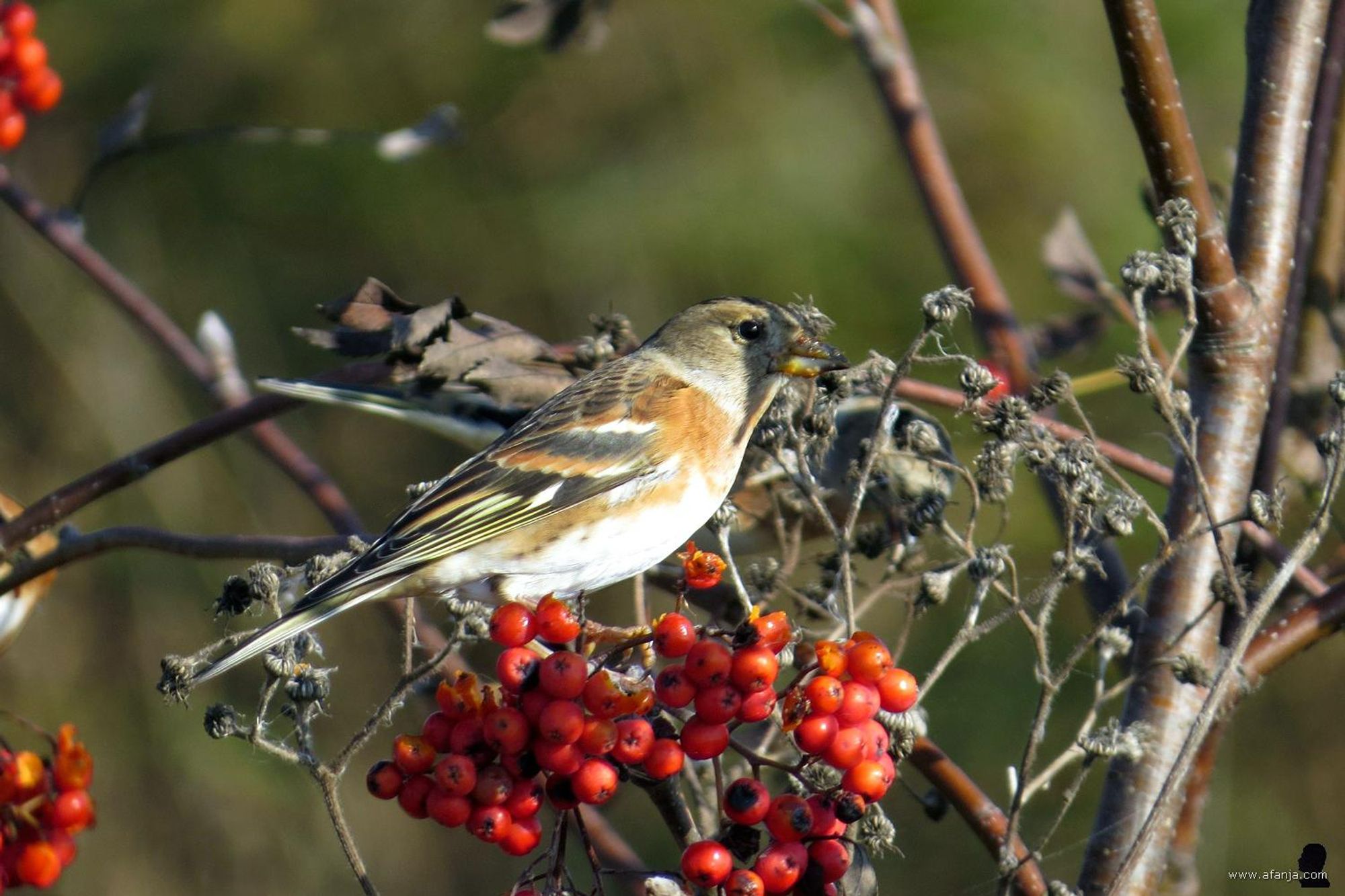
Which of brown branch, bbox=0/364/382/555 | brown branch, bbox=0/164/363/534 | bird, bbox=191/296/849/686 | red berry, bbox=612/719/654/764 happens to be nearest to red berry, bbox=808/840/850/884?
red berry, bbox=612/719/654/764

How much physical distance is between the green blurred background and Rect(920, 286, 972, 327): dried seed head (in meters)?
3.57

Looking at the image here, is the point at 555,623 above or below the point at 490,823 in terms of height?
above

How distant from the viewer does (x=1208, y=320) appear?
7.63 ft

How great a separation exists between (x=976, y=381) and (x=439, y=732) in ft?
2.74

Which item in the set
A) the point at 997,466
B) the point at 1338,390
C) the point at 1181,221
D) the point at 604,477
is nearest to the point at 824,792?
the point at 997,466

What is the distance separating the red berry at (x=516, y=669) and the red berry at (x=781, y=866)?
352mm

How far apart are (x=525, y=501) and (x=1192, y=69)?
4236mm

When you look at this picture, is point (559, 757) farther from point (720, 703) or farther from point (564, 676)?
point (720, 703)

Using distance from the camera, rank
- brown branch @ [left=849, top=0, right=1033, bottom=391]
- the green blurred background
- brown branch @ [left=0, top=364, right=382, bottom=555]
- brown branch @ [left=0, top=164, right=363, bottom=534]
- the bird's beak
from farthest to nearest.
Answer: the green blurred background
brown branch @ [left=849, top=0, right=1033, bottom=391]
brown branch @ [left=0, top=164, right=363, bottom=534]
the bird's beak
brown branch @ [left=0, top=364, right=382, bottom=555]

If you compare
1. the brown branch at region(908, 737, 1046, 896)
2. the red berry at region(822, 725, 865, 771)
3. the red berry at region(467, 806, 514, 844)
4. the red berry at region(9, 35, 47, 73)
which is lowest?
the brown branch at region(908, 737, 1046, 896)

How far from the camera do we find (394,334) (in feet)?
8.32

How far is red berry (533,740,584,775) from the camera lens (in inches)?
65.2

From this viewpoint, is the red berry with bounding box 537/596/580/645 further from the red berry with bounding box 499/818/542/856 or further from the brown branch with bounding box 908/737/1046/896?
the brown branch with bounding box 908/737/1046/896

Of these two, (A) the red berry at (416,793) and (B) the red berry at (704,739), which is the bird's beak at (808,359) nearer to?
(B) the red berry at (704,739)
